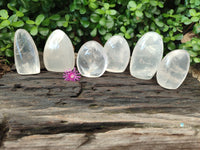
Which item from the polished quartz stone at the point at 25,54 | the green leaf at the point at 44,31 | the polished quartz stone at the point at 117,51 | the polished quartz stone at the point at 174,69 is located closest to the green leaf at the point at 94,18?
the polished quartz stone at the point at 117,51

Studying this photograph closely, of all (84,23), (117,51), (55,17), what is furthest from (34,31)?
(117,51)

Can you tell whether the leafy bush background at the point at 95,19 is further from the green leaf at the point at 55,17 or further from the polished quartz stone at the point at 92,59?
the polished quartz stone at the point at 92,59

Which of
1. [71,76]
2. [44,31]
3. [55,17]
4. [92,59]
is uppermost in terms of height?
[55,17]

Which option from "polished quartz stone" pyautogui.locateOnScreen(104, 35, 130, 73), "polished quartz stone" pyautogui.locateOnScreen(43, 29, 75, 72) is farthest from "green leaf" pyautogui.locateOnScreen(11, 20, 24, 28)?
"polished quartz stone" pyautogui.locateOnScreen(104, 35, 130, 73)

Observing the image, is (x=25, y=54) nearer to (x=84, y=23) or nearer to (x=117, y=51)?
(x=84, y=23)

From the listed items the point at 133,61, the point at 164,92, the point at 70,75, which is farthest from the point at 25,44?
the point at 164,92

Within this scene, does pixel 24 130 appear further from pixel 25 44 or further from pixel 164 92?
pixel 164 92

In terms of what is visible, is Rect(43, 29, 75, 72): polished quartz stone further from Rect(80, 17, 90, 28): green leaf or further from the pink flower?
Rect(80, 17, 90, 28): green leaf
